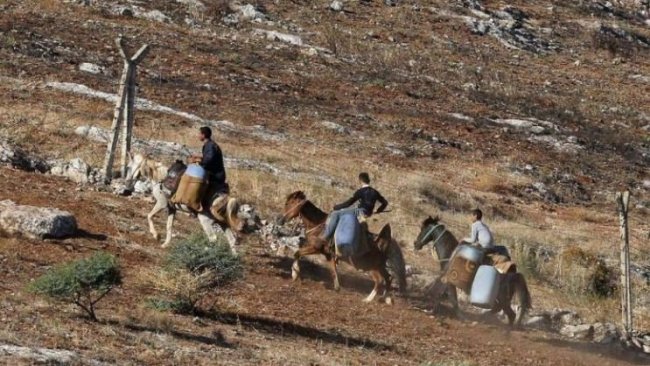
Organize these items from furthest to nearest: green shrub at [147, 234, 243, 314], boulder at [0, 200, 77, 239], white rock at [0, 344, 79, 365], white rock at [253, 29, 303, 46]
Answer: white rock at [253, 29, 303, 46] → boulder at [0, 200, 77, 239] → green shrub at [147, 234, 243, 314] → white rock at [0, 344, 79, 365]

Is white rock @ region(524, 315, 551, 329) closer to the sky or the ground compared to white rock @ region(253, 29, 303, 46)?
closer to the ground

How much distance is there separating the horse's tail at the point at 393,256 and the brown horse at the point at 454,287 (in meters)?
0.49

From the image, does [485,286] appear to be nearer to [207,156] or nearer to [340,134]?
[207,156]

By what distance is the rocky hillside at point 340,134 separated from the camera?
14945 mm

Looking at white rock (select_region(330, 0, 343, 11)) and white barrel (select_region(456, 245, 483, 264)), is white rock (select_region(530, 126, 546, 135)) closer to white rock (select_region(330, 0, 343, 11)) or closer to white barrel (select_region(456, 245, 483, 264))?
white rock (select_region(330, 0, 343, 11))

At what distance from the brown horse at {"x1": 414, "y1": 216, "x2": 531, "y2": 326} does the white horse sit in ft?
9.61

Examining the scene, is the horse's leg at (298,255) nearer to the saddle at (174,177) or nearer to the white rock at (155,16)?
the saddle at (174,177)

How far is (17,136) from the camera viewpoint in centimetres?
2430

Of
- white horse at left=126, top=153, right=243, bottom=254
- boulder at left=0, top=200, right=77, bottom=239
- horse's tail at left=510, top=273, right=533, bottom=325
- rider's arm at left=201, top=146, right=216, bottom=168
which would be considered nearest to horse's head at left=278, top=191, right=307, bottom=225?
white horse at left=126, top=153, right=243, bottom=254

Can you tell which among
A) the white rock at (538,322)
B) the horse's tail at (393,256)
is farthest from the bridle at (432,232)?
the white rock at (538,322)

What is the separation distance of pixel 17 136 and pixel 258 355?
13.9 metres

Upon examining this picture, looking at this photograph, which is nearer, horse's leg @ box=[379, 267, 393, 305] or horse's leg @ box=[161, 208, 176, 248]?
horse's leg @ box=[379, 267, 393, 305]

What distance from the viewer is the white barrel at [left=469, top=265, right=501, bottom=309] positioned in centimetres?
1677

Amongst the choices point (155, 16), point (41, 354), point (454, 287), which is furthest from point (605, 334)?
point (155, 16)
